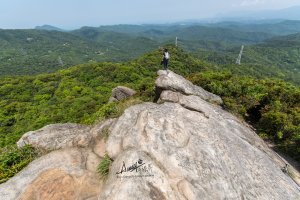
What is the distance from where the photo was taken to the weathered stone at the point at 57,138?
14391mm

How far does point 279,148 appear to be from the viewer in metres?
19.1

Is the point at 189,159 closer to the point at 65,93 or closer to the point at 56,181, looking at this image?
the point at 56,181

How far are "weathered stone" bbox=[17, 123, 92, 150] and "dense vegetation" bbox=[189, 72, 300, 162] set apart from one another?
1083cm

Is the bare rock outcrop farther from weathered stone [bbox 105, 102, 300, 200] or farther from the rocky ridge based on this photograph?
weathered stone [bbox 105, 102, 300, 200]

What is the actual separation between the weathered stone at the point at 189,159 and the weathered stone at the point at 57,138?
7.19ft

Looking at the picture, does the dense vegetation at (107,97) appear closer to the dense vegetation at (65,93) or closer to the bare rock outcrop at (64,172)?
the dense vegetation at (65,93)

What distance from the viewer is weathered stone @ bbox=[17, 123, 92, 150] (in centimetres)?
1439

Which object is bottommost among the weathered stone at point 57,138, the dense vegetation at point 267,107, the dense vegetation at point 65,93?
the dense vegetation at point 65,93

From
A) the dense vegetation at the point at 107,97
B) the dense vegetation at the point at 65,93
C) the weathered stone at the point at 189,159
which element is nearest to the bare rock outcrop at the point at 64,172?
the weathered stone at the point at 189,159

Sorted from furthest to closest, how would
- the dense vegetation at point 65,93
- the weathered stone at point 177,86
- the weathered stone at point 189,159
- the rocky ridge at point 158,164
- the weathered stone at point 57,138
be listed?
the dense vegetation at point 65,93 → the weathered stone at point 177,86 → the weathered stone at point 57,138 → the rocky ridge at point 158,164 → the weathered stone at point 189,159

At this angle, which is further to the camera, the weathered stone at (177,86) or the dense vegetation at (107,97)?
the dense vegetation at (107,97)

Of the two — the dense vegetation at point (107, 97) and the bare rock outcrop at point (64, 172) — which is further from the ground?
the bare rock outcrop at point (64, 172)

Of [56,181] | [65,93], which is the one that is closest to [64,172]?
[56,181]

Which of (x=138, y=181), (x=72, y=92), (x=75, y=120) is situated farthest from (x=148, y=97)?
(x=72, y=92)
